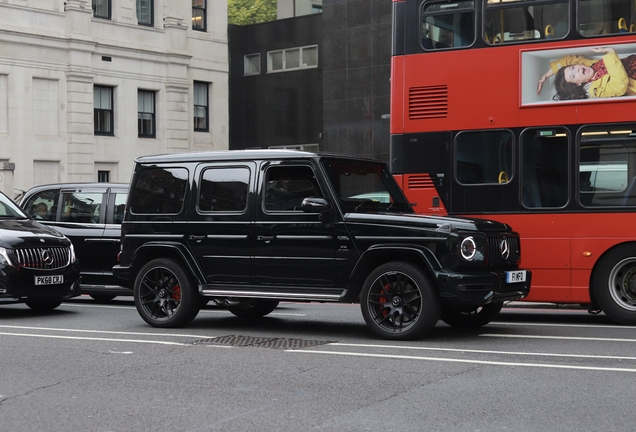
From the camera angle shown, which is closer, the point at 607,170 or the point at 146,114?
the point at 607,170

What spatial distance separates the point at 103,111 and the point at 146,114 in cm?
220

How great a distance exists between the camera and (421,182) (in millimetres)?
13516

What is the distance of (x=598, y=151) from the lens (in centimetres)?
1255

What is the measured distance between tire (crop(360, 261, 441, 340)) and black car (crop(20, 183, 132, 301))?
624cm

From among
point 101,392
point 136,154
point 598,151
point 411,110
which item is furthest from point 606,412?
point 136,154

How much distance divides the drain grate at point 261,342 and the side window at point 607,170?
13.8 feet

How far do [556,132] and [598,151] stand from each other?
0.59 meters

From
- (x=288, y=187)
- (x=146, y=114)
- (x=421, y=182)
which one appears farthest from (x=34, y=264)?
(x=146, y=114)

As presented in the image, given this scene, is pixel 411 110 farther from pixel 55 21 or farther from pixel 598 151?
pixel 55 21

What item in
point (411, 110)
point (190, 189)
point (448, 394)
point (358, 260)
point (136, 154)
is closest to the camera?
point (448, 394)

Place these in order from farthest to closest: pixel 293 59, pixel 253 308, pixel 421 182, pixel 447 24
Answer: pixel 293 59, pixel 421 182, pixel 447 24, pixel 253 308

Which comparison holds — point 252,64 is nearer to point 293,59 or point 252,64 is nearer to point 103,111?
point 293,59

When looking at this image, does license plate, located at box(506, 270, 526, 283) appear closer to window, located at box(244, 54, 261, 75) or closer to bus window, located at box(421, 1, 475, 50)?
bus window, located at box(421, 1, 475, 50)

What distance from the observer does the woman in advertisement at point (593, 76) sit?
12.4m
